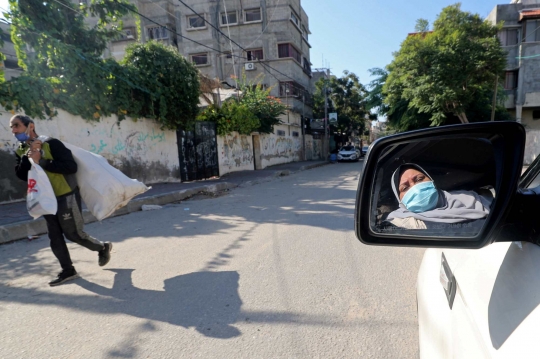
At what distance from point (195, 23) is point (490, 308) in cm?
3019

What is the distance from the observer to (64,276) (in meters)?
3.25

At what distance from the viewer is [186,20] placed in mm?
26719

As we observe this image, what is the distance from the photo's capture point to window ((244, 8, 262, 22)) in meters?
26.3

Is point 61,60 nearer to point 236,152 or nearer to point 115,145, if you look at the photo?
point 115,145

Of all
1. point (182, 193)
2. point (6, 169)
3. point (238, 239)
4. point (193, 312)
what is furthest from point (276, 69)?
point (193, 312)

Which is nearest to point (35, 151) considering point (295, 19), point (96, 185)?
point (96, 185)

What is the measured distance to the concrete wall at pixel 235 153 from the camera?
15.0m

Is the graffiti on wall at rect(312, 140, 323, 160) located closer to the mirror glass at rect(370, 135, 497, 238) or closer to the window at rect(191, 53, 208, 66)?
the window at rect(191, 53, 208, 66)

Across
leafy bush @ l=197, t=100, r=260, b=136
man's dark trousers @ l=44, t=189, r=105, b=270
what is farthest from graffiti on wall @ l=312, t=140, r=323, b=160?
man's dark trousers @ l=44, t=189, r=105, b=270

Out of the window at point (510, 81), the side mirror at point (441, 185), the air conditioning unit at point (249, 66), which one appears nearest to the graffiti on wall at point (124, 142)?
the side mirror at point (441, 185)

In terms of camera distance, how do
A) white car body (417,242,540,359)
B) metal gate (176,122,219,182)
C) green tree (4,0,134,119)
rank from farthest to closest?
metal gate (176,122,219,182), green tree (4,0,134,119), white car body (417,242,540,359)

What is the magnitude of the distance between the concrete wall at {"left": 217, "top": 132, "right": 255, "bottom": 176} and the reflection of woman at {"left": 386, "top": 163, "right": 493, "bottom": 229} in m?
13.9

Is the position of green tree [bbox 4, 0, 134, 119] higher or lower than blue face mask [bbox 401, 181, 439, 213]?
higher

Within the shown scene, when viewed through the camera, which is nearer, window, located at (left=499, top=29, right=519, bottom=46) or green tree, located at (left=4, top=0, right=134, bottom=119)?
green tree, located at (left=4, top=0, right=134, bottom=119)
